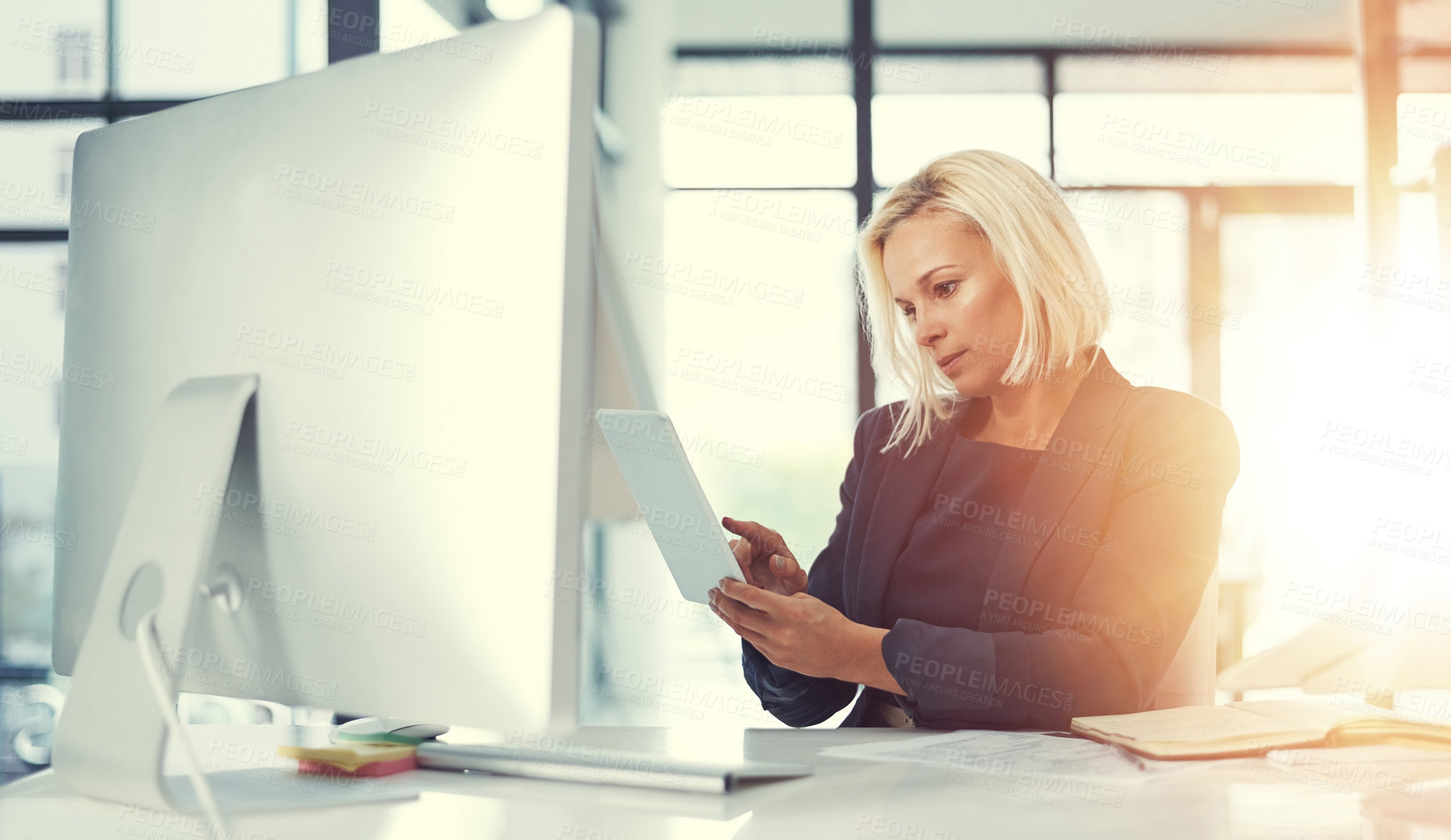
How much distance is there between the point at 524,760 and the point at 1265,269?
428cm

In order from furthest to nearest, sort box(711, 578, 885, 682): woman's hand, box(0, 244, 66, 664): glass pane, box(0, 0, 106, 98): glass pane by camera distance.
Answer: box(0, 0, 106, 98): glass pane
box(0, 244, 66, 664): glass pane
box(711, 578, 885, 682): woman's hand

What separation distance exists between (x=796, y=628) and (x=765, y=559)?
10.4 inches

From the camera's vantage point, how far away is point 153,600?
2.03 ft

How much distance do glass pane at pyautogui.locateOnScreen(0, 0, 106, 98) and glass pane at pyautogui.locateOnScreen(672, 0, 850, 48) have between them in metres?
2.13

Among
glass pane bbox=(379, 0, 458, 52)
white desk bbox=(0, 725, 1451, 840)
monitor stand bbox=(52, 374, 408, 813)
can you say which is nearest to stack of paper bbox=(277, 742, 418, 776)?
white desk bbox=(0, 725, 1451, 840)

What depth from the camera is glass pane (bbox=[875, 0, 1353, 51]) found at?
413 cm

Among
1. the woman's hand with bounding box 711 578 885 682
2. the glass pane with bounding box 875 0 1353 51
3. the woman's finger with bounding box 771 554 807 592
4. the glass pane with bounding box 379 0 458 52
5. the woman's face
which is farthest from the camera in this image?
the glass pane with bounding box 875 0 1353 51

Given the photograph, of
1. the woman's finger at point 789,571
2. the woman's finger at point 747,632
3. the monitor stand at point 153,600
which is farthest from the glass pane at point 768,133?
the monitor stand at point 153,600

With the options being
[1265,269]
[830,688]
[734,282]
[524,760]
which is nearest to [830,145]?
[734,282]

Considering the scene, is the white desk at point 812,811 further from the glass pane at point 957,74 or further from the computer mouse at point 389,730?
the glass pane at point 957,74

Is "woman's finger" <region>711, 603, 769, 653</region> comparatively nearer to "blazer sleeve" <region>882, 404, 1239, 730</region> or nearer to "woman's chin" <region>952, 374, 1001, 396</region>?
"blazer sleeve" <region>882, 404, 1239, 730</region>

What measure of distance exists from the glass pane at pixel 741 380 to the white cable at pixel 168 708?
353 cm

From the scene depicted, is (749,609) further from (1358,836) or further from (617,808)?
(1358,836)

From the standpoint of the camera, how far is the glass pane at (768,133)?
13.8ft
